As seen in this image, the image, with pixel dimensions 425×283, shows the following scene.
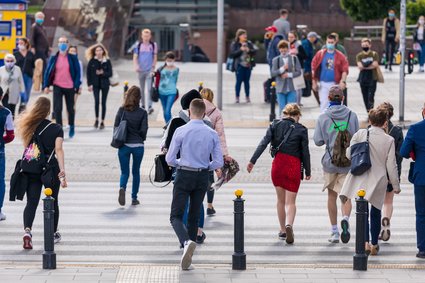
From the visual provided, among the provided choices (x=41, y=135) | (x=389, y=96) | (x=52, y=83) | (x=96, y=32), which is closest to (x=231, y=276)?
(x=41, y=135)

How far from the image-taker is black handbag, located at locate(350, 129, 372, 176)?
15250 millimetres

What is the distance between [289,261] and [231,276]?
1355 millimetres

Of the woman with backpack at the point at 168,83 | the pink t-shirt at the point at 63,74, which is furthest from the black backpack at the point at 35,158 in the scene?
the woman with backpack at the point at 168,83

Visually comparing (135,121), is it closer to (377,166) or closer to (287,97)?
(377,166)

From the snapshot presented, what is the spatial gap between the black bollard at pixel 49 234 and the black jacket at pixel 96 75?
12015mm

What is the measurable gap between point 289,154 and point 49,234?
10.4 feet

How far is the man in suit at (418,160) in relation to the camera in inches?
592

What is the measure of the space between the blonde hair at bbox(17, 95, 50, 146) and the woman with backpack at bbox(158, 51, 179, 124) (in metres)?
10.6

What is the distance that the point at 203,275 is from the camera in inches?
554

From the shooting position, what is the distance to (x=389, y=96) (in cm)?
3269

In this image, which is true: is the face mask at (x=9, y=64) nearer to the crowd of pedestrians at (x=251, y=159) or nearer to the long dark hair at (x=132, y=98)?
the crowd of pedestrians at (x=251, y=159)

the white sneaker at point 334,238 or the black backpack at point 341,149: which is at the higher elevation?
the black backpack at point 341,149

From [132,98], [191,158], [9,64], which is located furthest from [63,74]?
[191,158]

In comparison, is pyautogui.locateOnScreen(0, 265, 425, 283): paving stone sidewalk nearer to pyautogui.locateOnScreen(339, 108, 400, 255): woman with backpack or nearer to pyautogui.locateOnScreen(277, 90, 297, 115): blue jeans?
pyautogui.locateOnScreen(339, 108, 400, 255): woman with backpack
